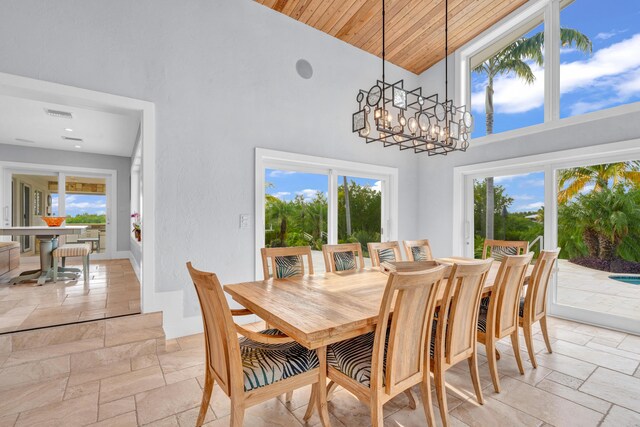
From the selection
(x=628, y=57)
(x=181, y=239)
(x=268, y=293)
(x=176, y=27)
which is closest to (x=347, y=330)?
(x=268, y=293)

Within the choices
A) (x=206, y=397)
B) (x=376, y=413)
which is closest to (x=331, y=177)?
(x=206, y=397)

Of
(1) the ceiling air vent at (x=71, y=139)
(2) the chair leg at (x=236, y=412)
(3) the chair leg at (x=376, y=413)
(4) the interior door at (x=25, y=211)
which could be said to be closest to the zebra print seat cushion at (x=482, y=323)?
(3) the chair leg at (x=376, y=413)

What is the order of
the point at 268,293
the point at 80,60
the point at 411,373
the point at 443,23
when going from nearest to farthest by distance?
the point at 411,373, the point at 268,293, the point at 80,60, the point at 443,23

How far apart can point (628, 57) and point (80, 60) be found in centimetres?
530

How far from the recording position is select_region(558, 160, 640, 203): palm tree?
10.5 ft

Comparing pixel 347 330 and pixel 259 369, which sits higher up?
pixel 347 330

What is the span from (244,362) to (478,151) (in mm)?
4192

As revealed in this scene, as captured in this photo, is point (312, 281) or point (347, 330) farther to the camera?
point (312, 281)

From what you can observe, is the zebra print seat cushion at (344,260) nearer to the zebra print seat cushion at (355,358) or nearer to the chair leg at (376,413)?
the zebra print seat cushion at (355,358)

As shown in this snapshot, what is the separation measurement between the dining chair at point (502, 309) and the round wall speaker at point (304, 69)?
3.11 metres

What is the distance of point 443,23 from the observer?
4.05m

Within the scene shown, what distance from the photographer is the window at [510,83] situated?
3.88m

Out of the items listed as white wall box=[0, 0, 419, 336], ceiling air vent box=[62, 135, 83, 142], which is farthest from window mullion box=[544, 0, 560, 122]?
ceiling air vent box=[62, 135, 83, 142]

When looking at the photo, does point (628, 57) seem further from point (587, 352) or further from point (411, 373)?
point (411, 373)
